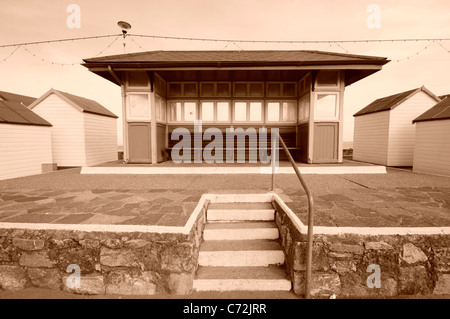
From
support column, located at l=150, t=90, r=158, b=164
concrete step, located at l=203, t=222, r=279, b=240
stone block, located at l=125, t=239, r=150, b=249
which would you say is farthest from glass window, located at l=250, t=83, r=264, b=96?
stone block, located at l=125, t=239, r=150, b=249

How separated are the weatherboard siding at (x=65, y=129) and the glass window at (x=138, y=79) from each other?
19.1ft

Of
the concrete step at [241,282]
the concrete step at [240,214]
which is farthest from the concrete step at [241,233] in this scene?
the concrete step at [241,282]

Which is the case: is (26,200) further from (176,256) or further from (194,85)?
(194,85)

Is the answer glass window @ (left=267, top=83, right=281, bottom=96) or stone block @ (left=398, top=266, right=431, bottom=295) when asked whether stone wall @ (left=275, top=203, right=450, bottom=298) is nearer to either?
stone block @ (left=398, top=266, right=431, bottom=295)

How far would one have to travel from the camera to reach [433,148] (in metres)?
8.55

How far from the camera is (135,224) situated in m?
2.92

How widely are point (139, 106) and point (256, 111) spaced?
4.90m

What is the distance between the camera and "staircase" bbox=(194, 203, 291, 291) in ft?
9.11

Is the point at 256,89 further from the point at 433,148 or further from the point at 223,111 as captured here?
the point at 433,148

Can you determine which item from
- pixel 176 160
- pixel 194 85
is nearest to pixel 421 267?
pixel 176 160

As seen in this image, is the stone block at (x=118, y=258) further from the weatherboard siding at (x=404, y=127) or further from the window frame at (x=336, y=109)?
the weatherboard siding at (x=404, y=127)

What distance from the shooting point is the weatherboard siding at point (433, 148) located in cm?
810

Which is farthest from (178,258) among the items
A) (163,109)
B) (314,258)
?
(163,109)
